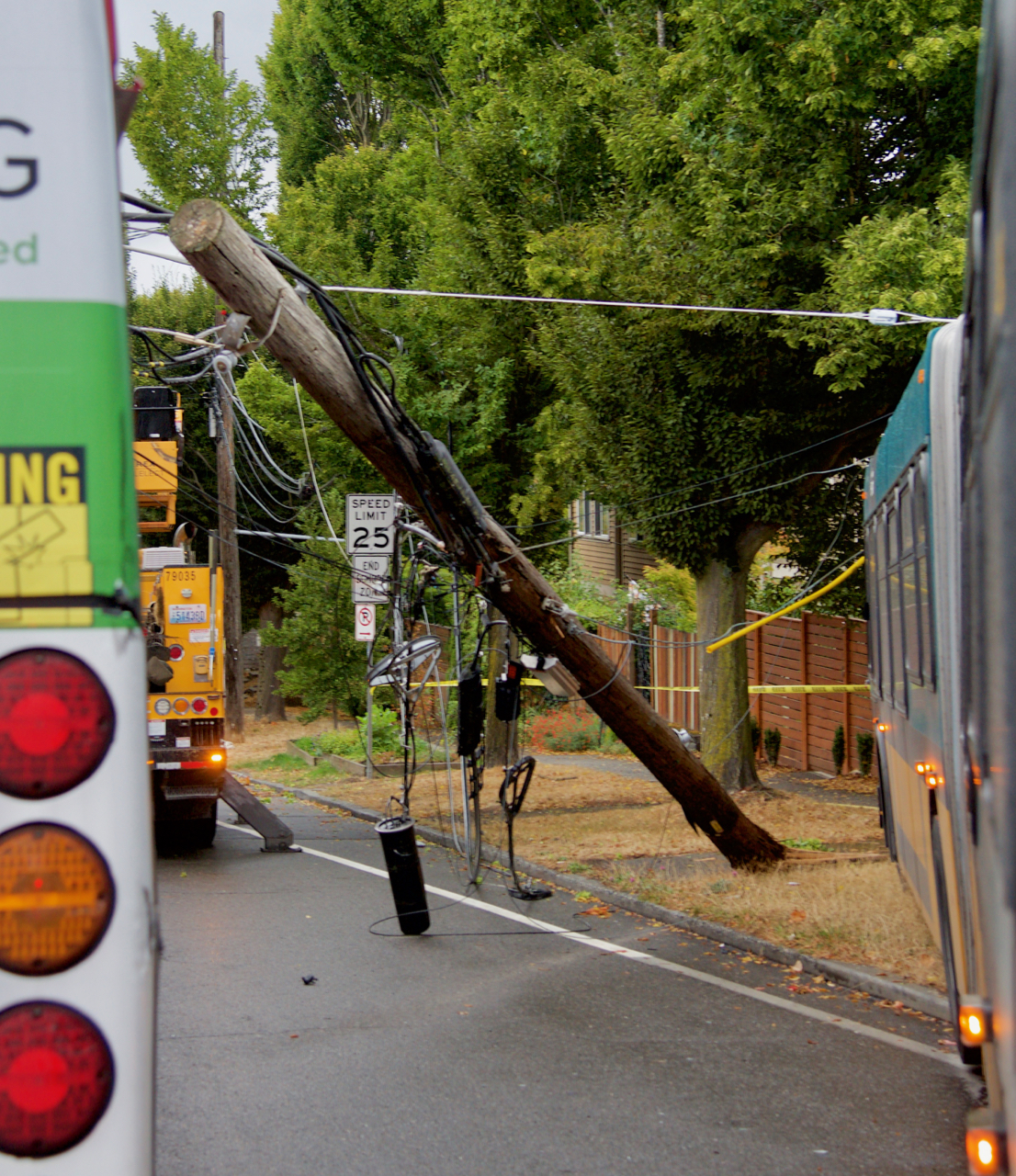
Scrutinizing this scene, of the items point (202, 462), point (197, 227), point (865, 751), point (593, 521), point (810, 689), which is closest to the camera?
point (197, 227)

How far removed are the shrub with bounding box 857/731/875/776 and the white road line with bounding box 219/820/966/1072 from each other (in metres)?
7.88

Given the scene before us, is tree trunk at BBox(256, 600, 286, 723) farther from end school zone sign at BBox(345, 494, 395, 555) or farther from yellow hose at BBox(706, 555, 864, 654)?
yellow hose at BBox(706, 555, 864, 654)

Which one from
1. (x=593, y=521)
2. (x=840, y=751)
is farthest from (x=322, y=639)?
(x=593, y=521)

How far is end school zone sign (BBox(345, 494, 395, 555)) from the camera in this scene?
1719 centimetres

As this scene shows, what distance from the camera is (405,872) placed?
9.72 meters

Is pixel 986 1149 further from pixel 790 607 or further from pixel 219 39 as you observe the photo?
pixel 219 39

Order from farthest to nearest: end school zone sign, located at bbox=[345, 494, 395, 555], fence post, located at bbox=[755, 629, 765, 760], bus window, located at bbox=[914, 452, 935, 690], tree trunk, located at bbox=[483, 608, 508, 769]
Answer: fence post, located at bbox=[755, 629, 765, 760], tree trunk, located at bbox=[483, 608, 508, 769], end school zone sign, located at bbox=[345, 494, 395, 555], bus window, located at bbox=[914, 452, 935, 690]

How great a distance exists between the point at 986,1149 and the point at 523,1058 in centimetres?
411

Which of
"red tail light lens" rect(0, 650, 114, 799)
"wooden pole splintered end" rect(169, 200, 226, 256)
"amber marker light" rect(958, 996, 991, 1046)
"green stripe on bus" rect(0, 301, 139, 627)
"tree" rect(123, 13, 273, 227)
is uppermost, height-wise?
"tree" rect(123, 13, 273, 227)

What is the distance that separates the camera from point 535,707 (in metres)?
26.7

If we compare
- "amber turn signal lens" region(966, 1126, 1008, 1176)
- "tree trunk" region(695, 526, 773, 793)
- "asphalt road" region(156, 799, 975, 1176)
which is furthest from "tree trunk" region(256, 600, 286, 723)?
"amber turn signal lens" region(966, 1126, 1008, 1176)

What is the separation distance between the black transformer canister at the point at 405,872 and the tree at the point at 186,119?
20674mm

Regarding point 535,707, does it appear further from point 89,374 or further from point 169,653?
point 89,374

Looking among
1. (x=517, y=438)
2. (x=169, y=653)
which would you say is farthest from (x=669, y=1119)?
(x=517, y=438)
